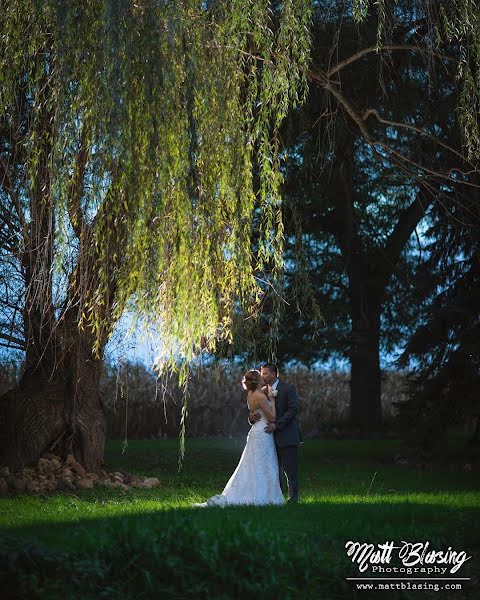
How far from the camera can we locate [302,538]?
6891mm

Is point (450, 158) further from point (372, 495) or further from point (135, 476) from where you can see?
point (135, 476)

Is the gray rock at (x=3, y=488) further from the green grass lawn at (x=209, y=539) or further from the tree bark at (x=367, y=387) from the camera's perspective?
the tree bark at (x=367, y=387)

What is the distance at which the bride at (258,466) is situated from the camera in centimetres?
973

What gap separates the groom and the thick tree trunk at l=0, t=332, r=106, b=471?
2939 millimetres

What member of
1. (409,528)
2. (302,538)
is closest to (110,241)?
(302,538)

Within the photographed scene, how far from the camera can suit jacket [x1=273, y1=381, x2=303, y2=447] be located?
9812 mm

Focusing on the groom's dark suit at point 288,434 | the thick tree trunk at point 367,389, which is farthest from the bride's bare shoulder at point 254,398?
the thick tree trunk at point 367,389

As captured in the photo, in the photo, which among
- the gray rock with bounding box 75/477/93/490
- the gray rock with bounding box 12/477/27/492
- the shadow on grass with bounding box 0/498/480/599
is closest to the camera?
the shadow on grass with bounding box 0/498/480/599

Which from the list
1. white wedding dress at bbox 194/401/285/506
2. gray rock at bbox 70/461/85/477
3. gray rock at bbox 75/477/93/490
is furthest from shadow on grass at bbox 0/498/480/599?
gray rock at bbox 70/461/85/477

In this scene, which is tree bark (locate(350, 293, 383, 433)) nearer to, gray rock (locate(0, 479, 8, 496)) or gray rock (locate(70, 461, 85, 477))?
gray rock (locate(70, 461, 85, 477))

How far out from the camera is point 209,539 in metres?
6.43

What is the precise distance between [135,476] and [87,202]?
6.06 meters

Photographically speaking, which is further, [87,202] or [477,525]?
[477,525]

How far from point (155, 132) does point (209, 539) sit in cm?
310
